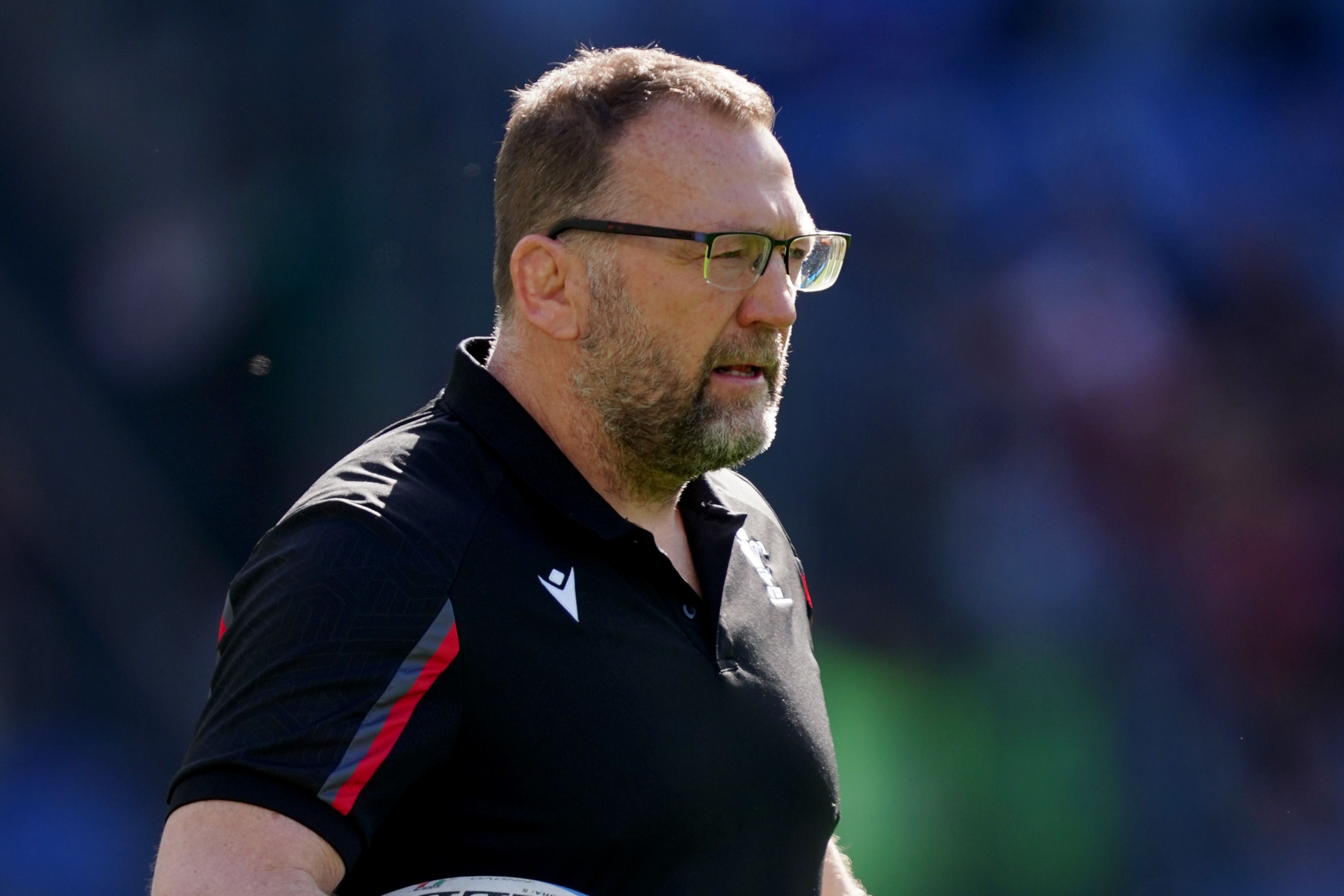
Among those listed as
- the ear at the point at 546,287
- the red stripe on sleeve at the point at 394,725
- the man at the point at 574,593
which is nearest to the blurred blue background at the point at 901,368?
the man at the point at 574,593

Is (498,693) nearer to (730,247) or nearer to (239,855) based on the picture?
(239,855)

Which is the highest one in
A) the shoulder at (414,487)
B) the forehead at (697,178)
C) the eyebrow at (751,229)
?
the forehead at (697,178)

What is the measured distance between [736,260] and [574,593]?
0.54 metres

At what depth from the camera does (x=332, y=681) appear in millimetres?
1285

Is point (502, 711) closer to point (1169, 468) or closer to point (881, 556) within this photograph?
point (881, 556)

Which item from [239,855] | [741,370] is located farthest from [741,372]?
[239,855]

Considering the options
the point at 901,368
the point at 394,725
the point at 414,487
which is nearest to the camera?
the point at 394,725

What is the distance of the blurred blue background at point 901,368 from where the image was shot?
3234mm

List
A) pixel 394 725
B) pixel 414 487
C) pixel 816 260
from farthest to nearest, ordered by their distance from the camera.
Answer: pixel 816 260 < pixel 414 487 < pixel 394 725

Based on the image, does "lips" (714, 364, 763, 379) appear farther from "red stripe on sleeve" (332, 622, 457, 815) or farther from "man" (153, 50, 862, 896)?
"red stripe on sleeve" (332, 622, 457, 815)

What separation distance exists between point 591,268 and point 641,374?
166 mm

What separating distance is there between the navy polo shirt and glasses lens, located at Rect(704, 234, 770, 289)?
12.9 inches

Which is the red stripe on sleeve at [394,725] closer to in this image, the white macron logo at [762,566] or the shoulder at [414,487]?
the shoulder at [414,487]

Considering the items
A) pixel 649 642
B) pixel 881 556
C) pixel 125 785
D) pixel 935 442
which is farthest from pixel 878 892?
pixel 649 642
